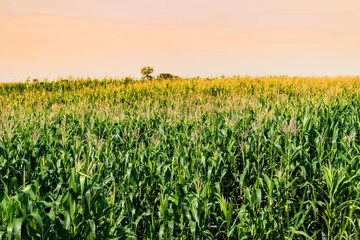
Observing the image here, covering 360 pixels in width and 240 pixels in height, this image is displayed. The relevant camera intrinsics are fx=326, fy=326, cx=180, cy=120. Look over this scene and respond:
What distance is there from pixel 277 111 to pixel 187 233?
719 cm

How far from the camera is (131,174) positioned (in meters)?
5.07

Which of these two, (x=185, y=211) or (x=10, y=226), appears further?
(x=185, y=211)

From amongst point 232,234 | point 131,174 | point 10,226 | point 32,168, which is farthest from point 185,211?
point 32,168

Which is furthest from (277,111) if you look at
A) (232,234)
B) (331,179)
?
(232,234)

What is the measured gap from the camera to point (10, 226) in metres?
2.90

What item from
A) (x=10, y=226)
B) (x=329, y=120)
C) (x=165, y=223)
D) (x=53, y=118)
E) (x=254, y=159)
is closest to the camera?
(x=10, y=226)

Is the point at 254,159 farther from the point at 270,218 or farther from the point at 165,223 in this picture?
the point at 165,223

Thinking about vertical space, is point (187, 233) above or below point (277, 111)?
below

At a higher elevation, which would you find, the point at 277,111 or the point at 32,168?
the point at 277,111

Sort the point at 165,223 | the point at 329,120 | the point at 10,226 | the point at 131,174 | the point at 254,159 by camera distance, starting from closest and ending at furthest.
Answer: the point at 10,226 < the point at 165,223 < the point at 131,174 < the point at 254,159 < the point at 329,120

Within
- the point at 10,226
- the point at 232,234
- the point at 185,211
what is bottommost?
the point at 232,234

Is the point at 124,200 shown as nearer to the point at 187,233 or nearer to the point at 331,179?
the point at 187,233

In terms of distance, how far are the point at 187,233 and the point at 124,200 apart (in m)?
1.10

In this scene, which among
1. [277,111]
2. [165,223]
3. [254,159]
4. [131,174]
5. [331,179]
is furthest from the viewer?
[277,111]
